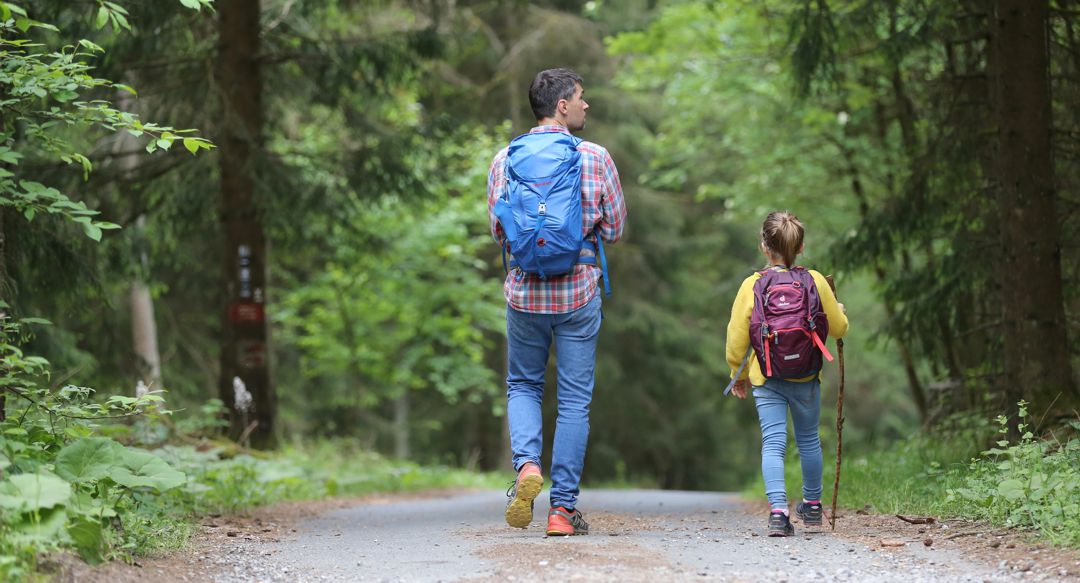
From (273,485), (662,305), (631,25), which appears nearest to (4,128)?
(273,485)

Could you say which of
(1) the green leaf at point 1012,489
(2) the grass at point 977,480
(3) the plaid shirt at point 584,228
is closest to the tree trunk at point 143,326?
(2) the grass at point 977,480

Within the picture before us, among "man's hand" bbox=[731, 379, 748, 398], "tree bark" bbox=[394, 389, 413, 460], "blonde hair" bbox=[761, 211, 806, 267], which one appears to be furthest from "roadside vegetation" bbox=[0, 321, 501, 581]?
"tree bark" bbox=[394, 389, 413, 460]

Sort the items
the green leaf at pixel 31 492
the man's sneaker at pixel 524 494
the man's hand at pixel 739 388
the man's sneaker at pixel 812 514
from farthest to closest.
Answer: the man's sneaker at pixel 812 514 < the man's hand at pixel 739 388 < the man's sneaker at pixel 524 494 < the green leaf at pixel 31 492

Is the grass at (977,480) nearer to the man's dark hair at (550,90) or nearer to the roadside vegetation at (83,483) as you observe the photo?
the man's dark hair at (550,90)

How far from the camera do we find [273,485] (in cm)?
937

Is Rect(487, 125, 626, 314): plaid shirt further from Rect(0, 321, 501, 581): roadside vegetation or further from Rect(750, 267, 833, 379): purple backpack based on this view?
Rect(0, 321, 501, 581): roadside vegetation

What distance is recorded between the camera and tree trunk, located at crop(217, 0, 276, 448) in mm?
10867

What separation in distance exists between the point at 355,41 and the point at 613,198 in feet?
22.3

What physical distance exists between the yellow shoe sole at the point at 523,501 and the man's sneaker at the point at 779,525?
1.18m

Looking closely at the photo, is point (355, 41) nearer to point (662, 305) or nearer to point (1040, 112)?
point (1040, 112)

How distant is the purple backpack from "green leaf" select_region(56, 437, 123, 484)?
304 cm

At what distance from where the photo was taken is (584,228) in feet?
18.0

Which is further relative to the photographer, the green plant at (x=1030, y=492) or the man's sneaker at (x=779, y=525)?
the man's sneaker at (x=779, y=525)

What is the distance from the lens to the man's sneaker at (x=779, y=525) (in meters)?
5.52
